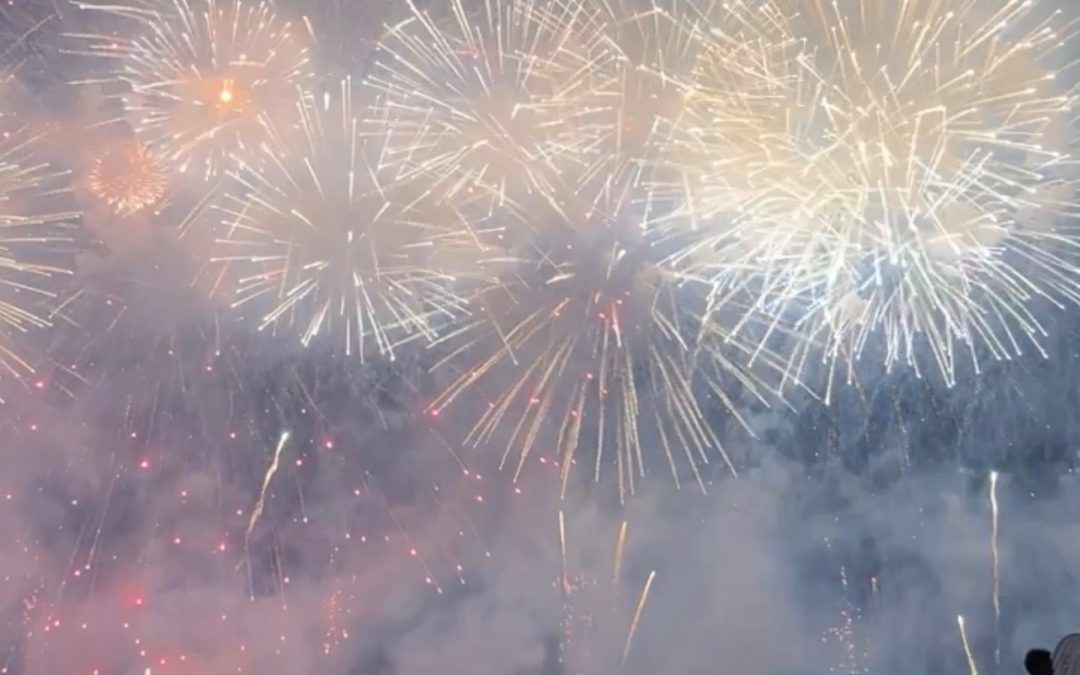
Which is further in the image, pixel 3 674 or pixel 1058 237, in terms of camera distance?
pixel 3 674

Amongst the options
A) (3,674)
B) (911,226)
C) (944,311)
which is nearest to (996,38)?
(911,226)

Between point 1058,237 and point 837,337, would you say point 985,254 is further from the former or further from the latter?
point 837,337

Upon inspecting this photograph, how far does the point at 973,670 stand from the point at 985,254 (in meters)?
56.5

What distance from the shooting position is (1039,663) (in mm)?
9125

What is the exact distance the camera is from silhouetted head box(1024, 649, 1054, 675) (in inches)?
358

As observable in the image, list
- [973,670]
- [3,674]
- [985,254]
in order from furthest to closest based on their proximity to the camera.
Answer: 1. [973,670]
2. [3,674]
3. [985,254]

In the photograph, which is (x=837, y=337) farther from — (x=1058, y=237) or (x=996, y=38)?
(x=996, y=38)

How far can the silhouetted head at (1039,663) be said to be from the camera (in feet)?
29.9

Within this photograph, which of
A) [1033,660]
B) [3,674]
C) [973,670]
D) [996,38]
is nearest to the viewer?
[1033,660]

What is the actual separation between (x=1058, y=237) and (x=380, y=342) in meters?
6.67

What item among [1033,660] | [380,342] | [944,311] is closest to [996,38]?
[944,311]

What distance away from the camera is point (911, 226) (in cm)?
1057

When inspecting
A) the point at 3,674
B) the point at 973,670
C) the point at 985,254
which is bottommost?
the point at 973,670

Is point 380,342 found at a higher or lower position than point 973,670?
higher
